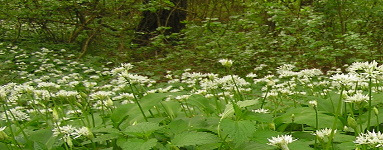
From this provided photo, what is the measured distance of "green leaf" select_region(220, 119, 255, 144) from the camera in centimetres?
103

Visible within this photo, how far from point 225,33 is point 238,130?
5.78m

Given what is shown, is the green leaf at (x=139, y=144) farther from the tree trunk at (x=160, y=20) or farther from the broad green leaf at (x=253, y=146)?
the tree trunk at (x=160, y=20)

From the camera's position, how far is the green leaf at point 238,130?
103cm

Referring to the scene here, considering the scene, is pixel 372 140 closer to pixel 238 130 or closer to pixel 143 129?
pixel 238 130

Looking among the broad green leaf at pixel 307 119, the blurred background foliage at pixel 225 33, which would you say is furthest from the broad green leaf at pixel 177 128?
the blurred background foliage at pixel 225 33

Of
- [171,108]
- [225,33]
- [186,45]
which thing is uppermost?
[171,108]

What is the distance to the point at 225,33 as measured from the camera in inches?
265

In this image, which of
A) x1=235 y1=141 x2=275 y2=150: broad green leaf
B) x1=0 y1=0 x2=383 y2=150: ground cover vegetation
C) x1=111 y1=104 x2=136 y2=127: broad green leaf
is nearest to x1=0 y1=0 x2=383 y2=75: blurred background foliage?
x1=0 y1=0 x2=383 y2=150: ground cover vegetation

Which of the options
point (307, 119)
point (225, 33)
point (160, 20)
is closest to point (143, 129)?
point (307, 119)

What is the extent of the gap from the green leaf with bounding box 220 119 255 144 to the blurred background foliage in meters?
4.19

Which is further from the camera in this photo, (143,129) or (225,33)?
(225,33)

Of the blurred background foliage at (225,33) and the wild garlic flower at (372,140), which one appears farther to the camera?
the blurred background foliage at (225,33)

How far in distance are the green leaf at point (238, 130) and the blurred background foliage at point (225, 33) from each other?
13.7 ft

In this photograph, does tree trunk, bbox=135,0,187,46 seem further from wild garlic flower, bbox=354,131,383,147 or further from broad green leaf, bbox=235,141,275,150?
wild garlic flower, bbox=354,131,383,147
